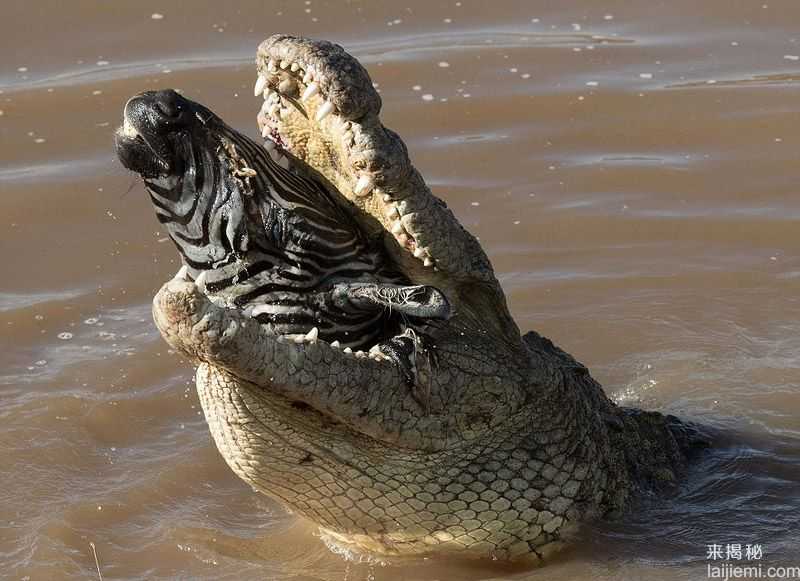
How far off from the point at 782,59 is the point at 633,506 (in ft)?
19.9

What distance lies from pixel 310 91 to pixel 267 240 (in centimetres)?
54

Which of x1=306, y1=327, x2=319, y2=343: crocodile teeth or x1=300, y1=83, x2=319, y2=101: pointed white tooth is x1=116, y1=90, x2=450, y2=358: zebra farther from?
x1=300, y1=83, x2=319, y2=101: pointed white tooth

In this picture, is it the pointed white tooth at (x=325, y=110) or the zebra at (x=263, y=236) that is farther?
the zebra at (x=263, y=236)

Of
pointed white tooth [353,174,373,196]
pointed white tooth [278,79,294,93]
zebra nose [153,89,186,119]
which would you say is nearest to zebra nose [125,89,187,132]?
zebra nose [153,89,186,119]

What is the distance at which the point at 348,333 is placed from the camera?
3.80m

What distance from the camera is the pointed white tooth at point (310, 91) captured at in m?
3.34

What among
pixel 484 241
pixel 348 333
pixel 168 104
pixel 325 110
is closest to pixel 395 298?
pixel 348 333

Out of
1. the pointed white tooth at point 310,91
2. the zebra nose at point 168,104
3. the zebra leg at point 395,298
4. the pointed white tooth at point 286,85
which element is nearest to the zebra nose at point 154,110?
the zebra nose at point 168,104

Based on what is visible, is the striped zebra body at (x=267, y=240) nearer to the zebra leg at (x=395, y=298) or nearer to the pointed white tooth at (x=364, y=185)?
the zebra leg at (x=395, y=298)

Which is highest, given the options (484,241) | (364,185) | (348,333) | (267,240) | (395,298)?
(364,185)

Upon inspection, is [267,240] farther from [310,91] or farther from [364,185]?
[310,91]

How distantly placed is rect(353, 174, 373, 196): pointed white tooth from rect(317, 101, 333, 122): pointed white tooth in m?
0.19

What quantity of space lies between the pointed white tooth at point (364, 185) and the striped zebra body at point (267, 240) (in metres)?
0.33

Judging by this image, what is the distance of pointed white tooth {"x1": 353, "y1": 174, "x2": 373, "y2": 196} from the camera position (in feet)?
11.2
